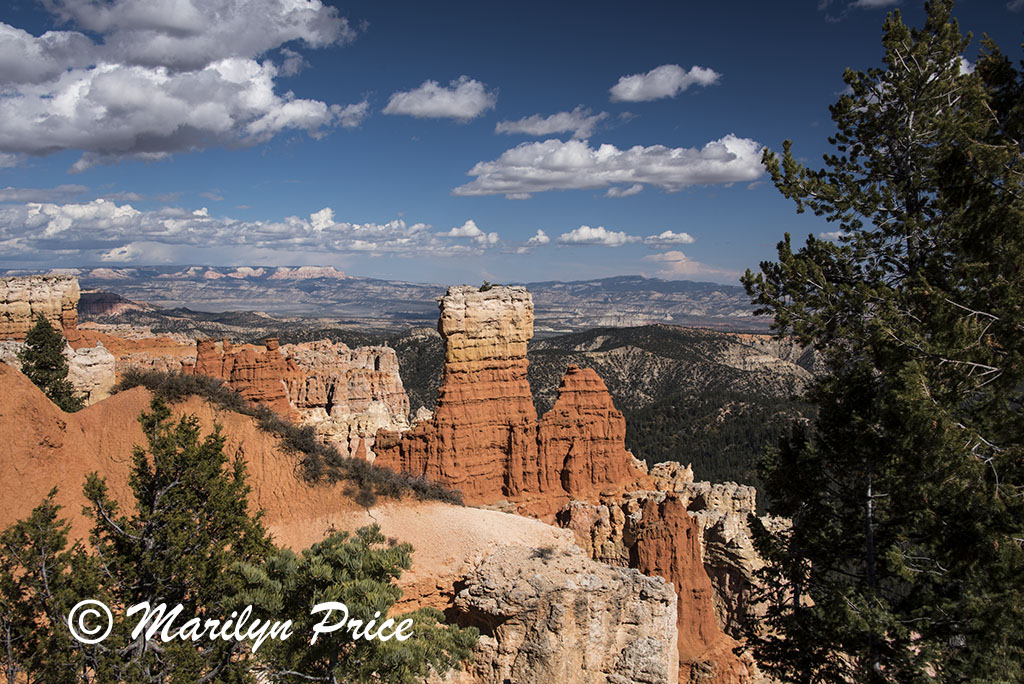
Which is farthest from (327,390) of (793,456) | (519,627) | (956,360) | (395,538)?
(956,360)

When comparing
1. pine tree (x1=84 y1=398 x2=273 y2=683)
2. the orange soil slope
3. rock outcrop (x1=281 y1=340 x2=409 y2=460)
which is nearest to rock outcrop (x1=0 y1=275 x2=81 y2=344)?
rock outcrop (x1=281 y1=340 x2=409 y2=460)

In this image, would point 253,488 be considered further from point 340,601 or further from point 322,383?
point 322,383

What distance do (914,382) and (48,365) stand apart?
33.5 m

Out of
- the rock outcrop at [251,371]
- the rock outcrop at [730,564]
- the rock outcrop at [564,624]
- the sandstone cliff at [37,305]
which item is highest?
the sandstone cliff at [37,305]

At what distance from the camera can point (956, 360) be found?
9633mm

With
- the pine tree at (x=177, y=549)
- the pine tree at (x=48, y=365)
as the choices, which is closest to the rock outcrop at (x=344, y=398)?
the pine tree at (x=48, y=365)

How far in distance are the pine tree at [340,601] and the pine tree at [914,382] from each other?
24.8 feet

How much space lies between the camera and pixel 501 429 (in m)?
30.0

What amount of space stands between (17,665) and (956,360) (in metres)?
16.0

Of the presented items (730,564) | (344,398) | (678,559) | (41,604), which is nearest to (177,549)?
(41,604)

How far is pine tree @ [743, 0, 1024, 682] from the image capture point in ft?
31.1

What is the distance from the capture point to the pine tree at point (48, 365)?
1032 inches

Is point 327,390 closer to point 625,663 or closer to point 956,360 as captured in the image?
point 625,663

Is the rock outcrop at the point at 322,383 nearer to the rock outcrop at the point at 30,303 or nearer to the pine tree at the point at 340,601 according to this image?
the rock outcrop at the point at 30,303
